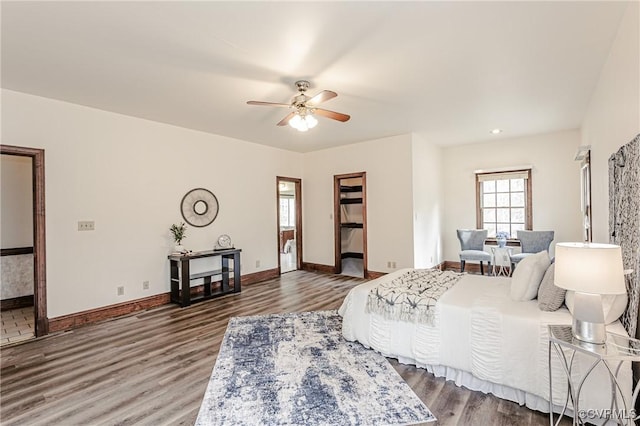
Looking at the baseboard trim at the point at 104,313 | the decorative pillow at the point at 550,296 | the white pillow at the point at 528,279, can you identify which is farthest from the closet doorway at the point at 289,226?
the decorative pillow at the point at 550,296

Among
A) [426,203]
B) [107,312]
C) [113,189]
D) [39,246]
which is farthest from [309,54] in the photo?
[426,203]

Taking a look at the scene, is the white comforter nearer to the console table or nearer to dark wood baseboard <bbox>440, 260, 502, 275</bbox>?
the console table

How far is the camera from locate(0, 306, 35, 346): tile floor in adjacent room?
3.42 meters

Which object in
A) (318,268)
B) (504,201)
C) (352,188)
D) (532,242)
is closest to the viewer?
(532,242)

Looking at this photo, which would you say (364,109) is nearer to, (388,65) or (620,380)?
(388,65)

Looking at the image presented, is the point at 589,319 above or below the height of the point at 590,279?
below

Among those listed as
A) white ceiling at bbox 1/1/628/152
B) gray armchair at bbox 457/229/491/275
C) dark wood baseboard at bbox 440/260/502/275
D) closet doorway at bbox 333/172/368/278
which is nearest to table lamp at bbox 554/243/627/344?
white ceiling at bbox 1/1/628/152

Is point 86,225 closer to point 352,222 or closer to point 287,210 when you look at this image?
point 352,222

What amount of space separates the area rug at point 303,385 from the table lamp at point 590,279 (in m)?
1.06

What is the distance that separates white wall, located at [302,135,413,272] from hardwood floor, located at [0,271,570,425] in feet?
8.44

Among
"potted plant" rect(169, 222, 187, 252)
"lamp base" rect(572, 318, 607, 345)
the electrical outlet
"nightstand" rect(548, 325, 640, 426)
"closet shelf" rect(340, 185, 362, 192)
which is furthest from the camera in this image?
"closet shelf" rect(340, 185, 362, 192)

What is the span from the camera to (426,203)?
609 cm

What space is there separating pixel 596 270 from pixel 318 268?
5.56m

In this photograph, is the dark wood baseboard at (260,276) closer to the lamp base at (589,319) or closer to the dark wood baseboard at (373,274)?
the dark wood baseboard at (373,274)
